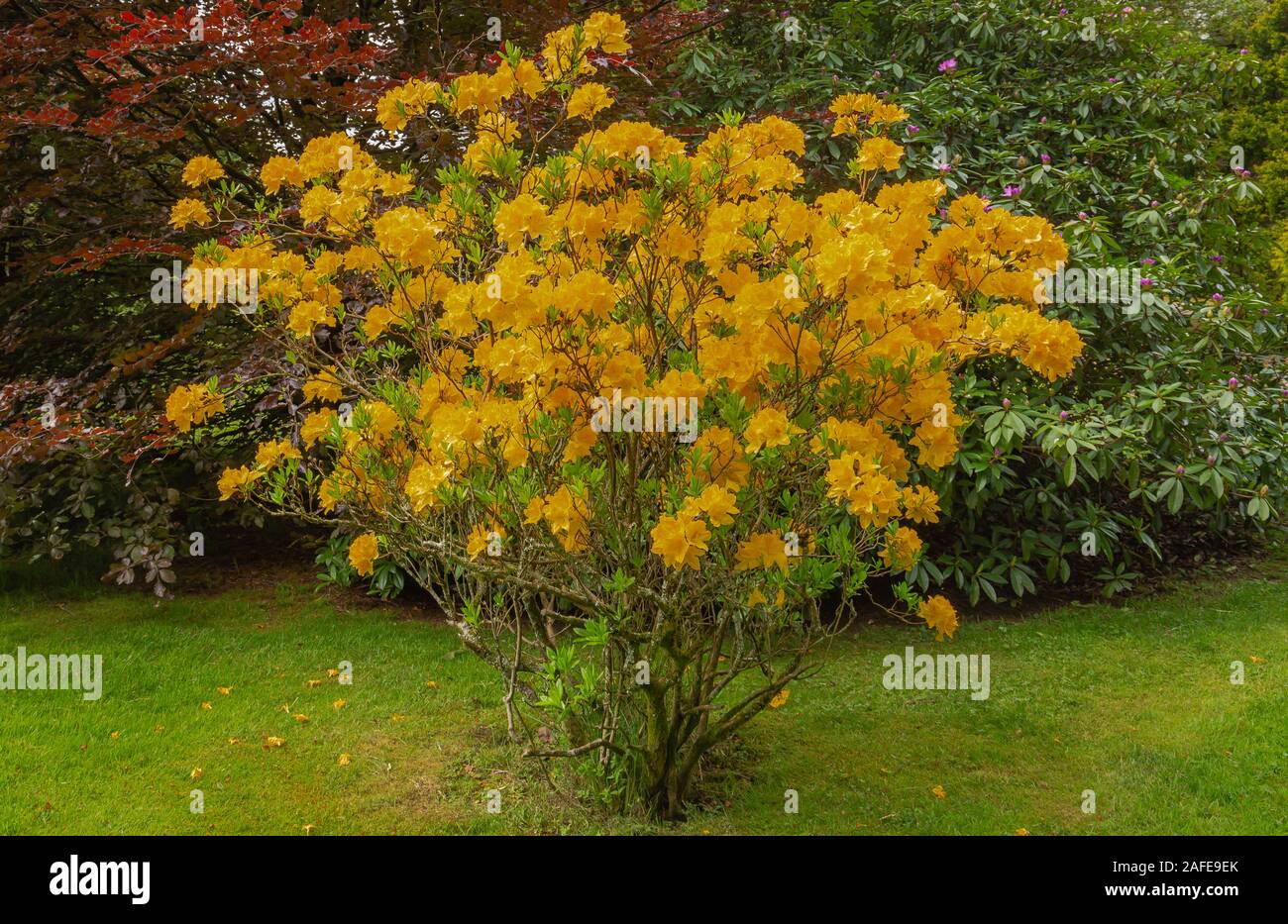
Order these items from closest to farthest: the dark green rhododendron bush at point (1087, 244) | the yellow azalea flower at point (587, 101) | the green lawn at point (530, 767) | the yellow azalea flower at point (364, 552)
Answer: the yellow azalea flower at point (587, 101), the yellow azalea flower at point (364, 552), the green lawn at point (530, 767), the dark green rhododendron bush at point (1087, 244)

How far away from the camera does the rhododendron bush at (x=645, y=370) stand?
2385mm

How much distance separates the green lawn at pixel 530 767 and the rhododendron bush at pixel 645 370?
0.58 meters

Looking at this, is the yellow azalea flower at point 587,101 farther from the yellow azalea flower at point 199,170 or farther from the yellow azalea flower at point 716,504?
the yellow azalea flower at point 199,170

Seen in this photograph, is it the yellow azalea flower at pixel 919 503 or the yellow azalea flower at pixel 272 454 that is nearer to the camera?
the yellow azalea flower at pixel 919 503

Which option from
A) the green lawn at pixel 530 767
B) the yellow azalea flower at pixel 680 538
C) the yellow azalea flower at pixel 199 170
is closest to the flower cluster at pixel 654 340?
the yellow azalea flower at pixel 680 538

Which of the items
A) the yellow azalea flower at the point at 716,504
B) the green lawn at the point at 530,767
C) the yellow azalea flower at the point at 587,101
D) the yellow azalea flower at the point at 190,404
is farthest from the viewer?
the green lawn at the point at 530,767

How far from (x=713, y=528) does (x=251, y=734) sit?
2269 millimetres

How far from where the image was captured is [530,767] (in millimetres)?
3551

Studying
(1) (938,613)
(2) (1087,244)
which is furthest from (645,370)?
(2) (1087,244)

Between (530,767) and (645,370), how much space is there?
5.42ft

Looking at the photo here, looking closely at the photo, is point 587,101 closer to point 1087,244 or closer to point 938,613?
point 938,613
